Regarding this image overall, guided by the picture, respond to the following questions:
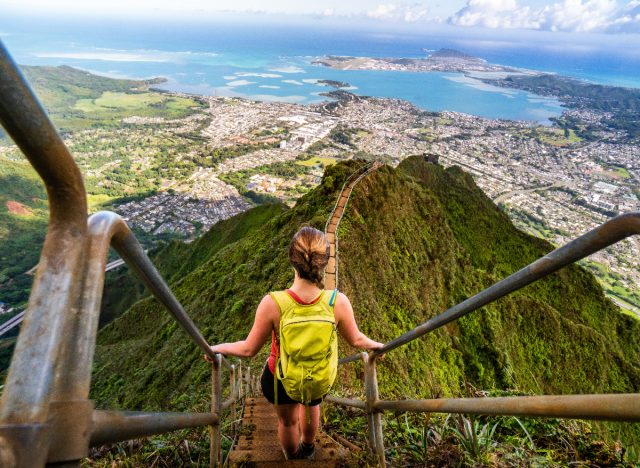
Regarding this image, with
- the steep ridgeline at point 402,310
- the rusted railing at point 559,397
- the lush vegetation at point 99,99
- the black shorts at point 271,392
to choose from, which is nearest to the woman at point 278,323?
the black shorts at point 271,392

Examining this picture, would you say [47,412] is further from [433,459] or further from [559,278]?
[559,278]

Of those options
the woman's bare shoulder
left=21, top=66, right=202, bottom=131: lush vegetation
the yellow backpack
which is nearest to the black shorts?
the yellow backpack

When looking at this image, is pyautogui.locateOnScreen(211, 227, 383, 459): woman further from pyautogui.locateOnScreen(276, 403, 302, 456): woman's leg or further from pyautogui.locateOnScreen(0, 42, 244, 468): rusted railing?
pyautogui.locateOnScreen(0, 42, 244, 468): rusted railing

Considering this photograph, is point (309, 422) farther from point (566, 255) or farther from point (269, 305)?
point (566, 255)

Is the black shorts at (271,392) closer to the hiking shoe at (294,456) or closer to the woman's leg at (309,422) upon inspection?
the woman's leg at (309,422)

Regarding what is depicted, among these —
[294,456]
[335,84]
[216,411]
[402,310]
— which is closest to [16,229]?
[402,310]
